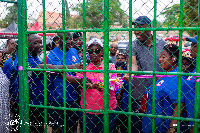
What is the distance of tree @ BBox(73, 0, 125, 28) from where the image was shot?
2527 mm

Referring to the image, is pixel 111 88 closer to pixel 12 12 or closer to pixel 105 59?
pixel 105 59

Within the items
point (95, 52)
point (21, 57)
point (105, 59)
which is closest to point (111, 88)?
point (105, 59)

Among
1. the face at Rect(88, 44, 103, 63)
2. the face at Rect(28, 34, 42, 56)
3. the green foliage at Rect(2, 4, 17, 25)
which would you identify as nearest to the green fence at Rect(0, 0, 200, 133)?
Answer: the green foliage at Rect(2, 4, 17, 25)

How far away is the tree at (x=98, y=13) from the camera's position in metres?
2.53

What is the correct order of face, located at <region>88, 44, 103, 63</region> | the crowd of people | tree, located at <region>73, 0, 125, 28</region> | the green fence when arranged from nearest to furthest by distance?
the green fence, tree, located at <region>73, 0, 125, 28</region>, the crowd of people, face, located at <region>88, 44, 103, 63</region>

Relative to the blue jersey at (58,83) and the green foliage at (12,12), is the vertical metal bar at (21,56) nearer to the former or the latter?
the green foliage at (12,12)

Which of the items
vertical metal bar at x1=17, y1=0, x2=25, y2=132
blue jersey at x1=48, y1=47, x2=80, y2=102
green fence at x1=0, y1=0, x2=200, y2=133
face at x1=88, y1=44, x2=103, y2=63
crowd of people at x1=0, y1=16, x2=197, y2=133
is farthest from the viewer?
blue jersey at x1=48, y1=47, x2=80, y2=102

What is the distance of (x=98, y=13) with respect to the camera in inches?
102

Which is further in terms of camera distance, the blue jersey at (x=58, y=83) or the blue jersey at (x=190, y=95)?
the blue jersey at (x=58, y=83)

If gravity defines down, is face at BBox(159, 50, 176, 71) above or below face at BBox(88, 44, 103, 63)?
below

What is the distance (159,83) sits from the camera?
280cm

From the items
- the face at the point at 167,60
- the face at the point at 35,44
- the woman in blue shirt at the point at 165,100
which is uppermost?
the face at the point at 35,44

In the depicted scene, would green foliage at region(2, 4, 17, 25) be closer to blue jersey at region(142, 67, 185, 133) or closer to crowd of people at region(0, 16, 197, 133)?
crowd of people at region(0, 16, 197, 133)

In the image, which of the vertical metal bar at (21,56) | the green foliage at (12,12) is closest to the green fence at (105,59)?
the vertical metal bar at (21,56)
